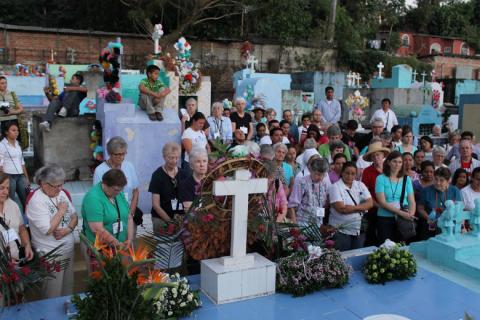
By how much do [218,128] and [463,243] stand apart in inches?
169

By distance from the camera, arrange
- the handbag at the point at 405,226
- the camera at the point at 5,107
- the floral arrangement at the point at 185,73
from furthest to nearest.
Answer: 1. the floral arrangement at the point at 185,73
2. the camera at the point at 5,107
3. the handbag at the point at 405,226

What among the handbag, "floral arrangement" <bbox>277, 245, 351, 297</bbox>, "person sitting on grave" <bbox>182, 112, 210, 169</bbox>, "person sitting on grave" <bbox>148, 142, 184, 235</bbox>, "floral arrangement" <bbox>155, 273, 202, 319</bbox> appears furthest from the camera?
"person sitting on grave" <bbox>182, 112, 210, 169</bbox>

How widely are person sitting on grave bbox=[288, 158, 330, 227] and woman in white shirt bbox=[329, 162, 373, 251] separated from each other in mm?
149

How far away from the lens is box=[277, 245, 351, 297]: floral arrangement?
3465 mm

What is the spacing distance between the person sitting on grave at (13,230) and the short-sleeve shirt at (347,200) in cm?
272

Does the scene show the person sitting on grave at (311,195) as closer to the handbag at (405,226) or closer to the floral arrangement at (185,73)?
the handbag at (405,226)

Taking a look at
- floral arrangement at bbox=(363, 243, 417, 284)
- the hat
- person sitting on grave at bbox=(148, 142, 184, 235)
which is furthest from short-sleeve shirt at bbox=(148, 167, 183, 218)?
the hat

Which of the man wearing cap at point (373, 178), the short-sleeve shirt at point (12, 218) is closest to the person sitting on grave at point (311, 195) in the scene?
the man wearing cap at point (373, 178)

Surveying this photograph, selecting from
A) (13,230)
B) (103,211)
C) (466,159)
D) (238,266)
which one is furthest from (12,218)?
(466,159)

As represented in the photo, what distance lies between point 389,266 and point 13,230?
2875mm

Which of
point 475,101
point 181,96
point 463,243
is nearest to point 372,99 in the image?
point 475,101

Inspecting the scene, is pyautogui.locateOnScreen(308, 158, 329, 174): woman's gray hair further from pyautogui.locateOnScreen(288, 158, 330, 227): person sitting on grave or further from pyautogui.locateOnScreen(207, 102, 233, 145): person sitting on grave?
pyautogui.locateOnScreen(207, 102, 233, 145): person sitting on grave

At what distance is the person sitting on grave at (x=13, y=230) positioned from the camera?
355 centimetres

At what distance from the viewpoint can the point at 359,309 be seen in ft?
10.8
